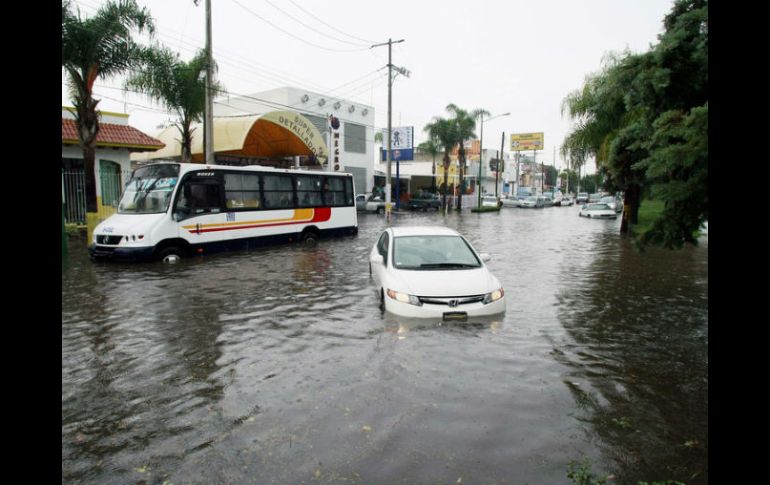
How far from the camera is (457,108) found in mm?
45938

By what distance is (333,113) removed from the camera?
46625 millimetres

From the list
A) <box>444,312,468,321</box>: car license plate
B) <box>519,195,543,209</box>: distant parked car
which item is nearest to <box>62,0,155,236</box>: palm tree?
<box>444,312,468,321</box>: car license plate

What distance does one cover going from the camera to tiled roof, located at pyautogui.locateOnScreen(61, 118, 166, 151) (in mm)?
21609

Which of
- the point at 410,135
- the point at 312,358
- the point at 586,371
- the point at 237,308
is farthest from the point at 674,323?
the point at 410,135

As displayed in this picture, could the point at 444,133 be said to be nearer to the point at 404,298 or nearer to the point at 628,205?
the point at 628,205

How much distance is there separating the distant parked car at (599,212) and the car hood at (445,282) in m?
32.9

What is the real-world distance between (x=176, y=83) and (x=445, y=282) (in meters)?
18.2

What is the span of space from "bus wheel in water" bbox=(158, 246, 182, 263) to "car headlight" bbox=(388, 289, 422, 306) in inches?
343

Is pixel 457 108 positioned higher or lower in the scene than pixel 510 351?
higher

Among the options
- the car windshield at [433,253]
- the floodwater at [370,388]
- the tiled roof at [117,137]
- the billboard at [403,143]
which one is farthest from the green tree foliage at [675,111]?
the billboard at [403,143]

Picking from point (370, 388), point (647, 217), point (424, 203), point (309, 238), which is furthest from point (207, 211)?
point (424, 203)

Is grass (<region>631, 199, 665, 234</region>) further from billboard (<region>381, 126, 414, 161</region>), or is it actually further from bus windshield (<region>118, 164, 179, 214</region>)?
billboard (<region>381, 126, 414, 161</region>)

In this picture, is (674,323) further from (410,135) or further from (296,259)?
(410,135)
